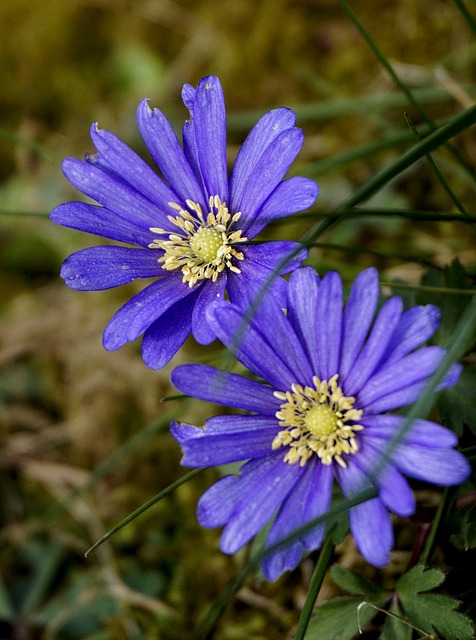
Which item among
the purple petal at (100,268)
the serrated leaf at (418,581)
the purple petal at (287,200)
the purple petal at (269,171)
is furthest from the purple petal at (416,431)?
the purple petal at (100,268)

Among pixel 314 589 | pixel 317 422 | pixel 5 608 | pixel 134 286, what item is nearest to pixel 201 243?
pixel 317 422

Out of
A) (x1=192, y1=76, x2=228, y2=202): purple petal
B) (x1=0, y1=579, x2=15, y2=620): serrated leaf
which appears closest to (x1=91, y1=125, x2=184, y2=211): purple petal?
(x1=192, y1=76, x2=228, y2=202): purple petal

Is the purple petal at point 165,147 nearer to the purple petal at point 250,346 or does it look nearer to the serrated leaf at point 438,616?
the purple petal at point 250,346

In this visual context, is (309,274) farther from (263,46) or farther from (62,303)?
(263,46)

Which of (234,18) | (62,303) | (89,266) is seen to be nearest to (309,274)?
(89,266)

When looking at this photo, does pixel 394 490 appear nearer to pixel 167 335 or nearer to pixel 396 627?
pixel 396 627
